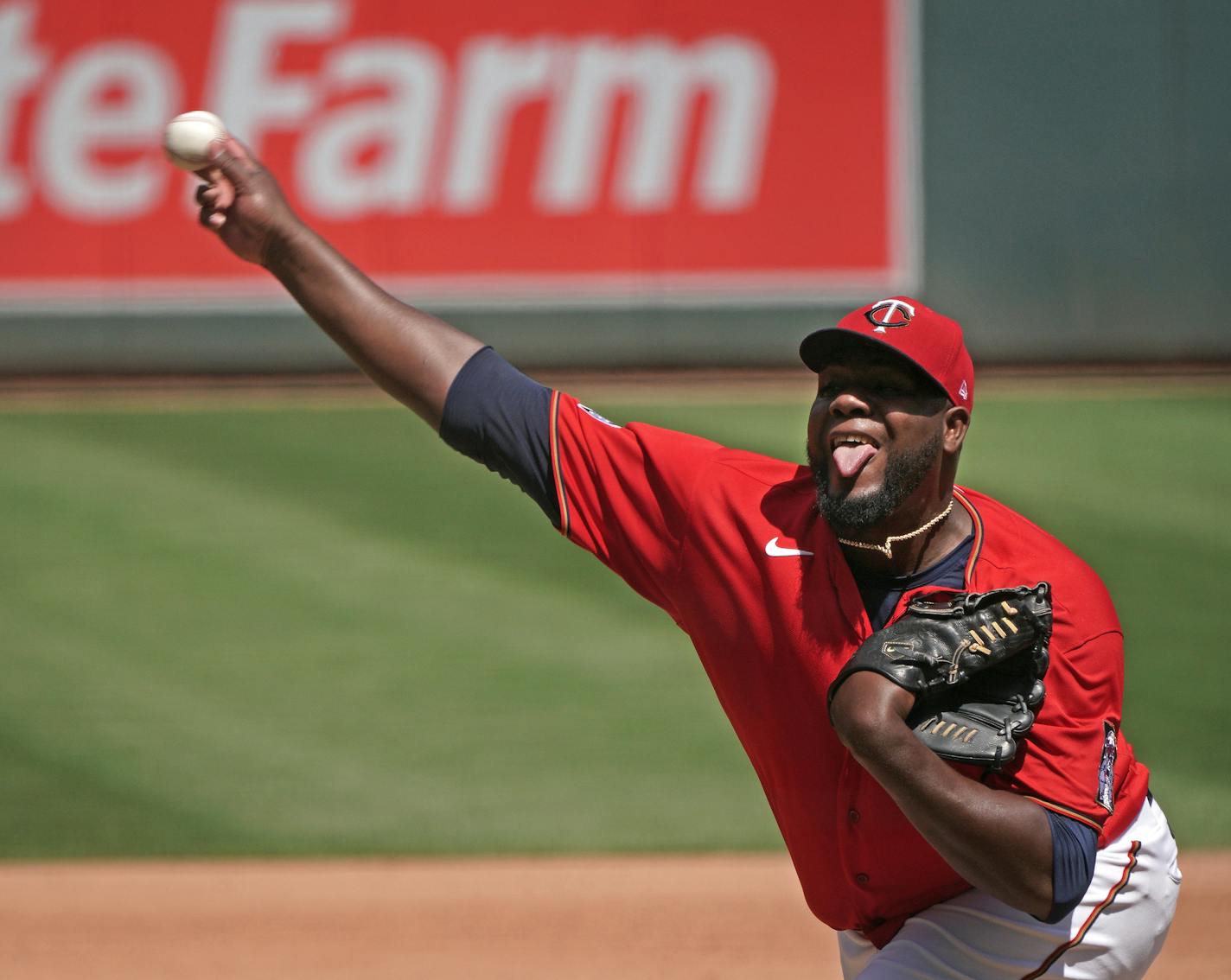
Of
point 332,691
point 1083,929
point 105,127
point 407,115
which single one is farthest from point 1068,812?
point 105,127

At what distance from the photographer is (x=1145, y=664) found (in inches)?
277

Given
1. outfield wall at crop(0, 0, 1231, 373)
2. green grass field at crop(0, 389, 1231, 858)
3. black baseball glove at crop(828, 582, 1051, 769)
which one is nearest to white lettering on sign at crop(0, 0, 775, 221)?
outfield wall at crop(0, 0, 1231, 373)

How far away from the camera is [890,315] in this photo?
8.54 feet

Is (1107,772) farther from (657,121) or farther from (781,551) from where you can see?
(657,121)

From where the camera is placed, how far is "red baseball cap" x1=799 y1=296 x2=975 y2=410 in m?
2.56

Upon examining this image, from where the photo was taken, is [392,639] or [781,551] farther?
[392,639]

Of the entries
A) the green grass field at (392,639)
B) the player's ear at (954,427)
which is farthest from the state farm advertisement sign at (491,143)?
the player's ear at (954,427)

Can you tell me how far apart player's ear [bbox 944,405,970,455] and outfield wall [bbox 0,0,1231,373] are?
9066mm

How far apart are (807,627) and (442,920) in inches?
112

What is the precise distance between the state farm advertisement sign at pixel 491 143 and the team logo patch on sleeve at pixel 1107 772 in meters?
9.26

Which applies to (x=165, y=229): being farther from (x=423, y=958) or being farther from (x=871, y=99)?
(x=423, y=958)

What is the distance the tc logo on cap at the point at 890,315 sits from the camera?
2576 millimetres

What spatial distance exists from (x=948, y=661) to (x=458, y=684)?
196 inches

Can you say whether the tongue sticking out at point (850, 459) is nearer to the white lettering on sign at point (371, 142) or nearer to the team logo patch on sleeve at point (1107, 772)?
the team logo patch on sleeve at point (1107, 772)
